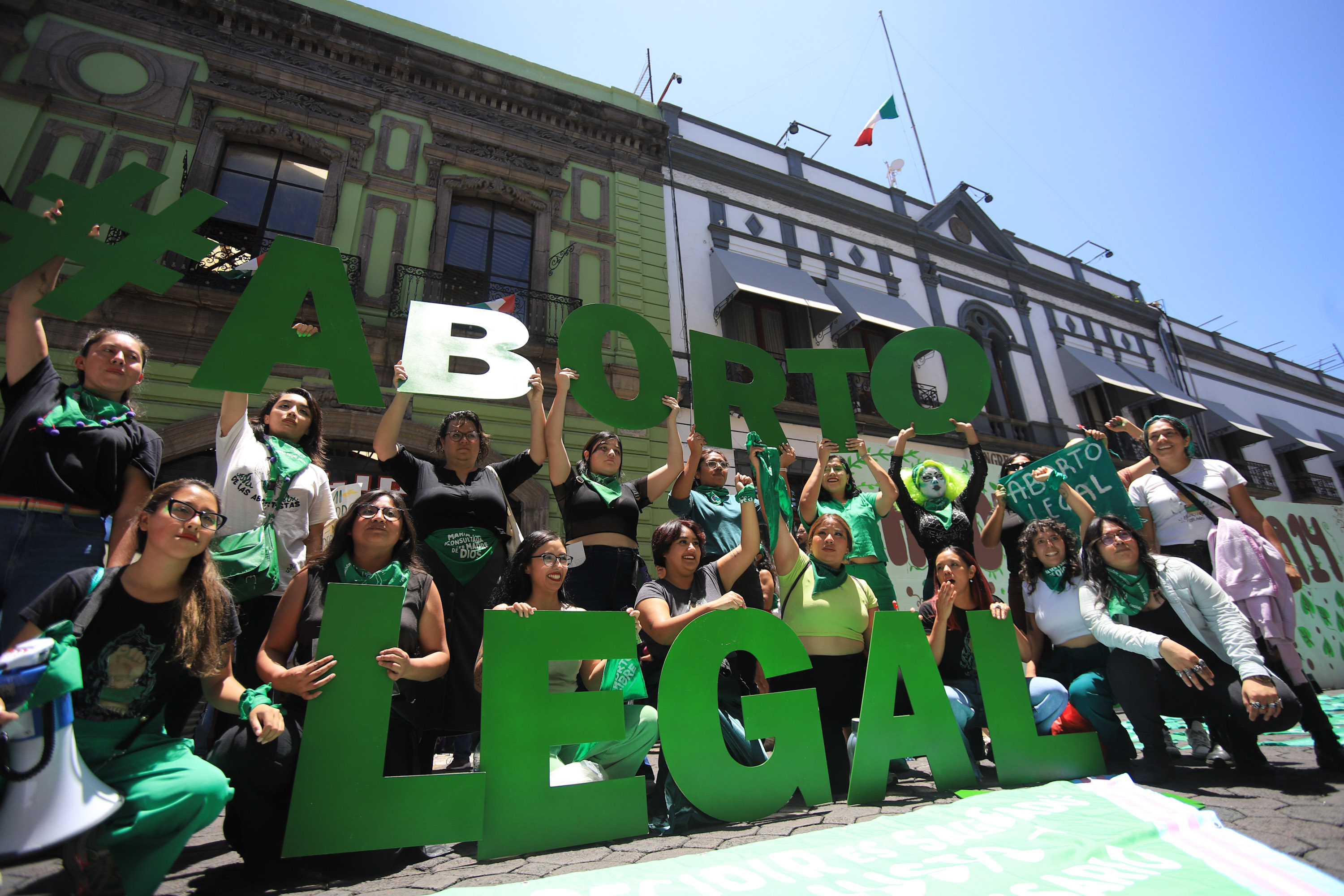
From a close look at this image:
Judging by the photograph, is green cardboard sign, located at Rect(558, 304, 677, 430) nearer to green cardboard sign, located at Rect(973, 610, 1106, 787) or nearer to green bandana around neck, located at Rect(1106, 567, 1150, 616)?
green cardboard sign, located at Rect(973, 610, 1106, 787)

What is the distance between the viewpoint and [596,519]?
3359mm

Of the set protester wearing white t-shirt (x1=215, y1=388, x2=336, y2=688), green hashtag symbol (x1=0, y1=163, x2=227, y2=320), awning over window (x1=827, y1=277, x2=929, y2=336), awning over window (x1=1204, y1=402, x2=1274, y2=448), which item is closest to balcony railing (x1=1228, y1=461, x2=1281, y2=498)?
awning over window (x1=1204, y1=402, x2=1274, y2=448)

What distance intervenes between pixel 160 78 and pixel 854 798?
1008 centimetres

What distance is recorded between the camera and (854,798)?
2.49 meters

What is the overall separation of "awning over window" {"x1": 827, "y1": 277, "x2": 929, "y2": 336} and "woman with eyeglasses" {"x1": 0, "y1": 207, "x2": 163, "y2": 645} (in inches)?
369

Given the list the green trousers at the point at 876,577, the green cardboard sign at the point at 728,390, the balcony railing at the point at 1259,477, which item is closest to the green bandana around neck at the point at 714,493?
the green cardboard sign at the point at 728,390

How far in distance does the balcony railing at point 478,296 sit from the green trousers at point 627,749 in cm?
594

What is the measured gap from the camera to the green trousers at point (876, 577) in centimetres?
369

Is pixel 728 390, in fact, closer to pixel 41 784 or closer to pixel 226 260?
pixel 41 784

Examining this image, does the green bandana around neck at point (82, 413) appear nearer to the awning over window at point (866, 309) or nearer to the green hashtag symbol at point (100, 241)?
the green hashtag symbol at point (100, 241)

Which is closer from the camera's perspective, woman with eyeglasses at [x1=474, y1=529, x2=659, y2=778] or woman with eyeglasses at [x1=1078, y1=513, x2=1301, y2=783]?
woman with eyeglasses at [x1=474, y1=529, x2=659, y2=778]

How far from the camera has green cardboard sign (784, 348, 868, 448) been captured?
13.4 feet

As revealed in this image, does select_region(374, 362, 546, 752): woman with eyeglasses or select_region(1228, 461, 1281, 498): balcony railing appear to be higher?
select_region(1228, 461, 1281, 498): balcony railing

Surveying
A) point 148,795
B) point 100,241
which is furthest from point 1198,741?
point 100,241
